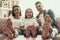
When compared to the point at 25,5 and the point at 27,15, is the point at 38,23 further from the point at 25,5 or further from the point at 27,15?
the point at 25,5

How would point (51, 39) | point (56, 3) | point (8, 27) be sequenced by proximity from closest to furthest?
1. point (51, 39)
2. point (8, 27)
3. point (56, 3)

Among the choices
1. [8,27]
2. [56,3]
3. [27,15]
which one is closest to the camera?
[8,27]

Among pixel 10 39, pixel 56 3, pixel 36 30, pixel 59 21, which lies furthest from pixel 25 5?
pixel 10 39

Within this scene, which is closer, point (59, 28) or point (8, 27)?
point (8, 27)

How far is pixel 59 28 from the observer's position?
94.8 inches

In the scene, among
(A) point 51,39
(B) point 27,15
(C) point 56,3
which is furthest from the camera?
(C) point 56,3

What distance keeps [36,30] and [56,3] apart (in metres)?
1.25

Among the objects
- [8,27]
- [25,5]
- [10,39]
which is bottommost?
[10,39]

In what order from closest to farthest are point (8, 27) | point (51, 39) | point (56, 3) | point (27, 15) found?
point (51, 39) → point (8, 27) → point (27, 15) → point (56, 3)

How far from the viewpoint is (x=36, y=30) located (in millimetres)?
2084

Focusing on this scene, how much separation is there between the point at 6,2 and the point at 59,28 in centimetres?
139

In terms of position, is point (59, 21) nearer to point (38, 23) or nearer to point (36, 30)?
point (38, 23)

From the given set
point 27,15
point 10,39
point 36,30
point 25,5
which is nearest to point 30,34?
point 36,30

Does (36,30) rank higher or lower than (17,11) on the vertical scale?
lower
